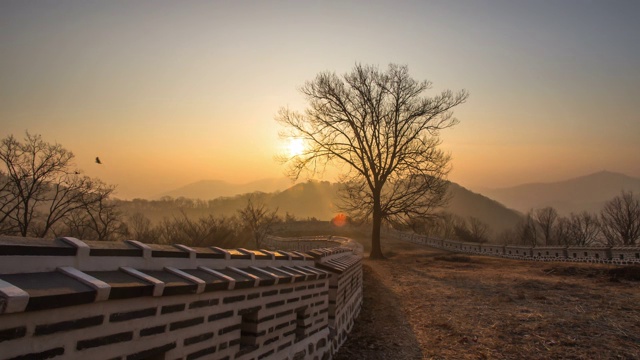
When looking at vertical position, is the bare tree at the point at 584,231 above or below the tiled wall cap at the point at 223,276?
above

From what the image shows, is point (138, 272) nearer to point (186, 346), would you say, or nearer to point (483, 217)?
point (186, 346)

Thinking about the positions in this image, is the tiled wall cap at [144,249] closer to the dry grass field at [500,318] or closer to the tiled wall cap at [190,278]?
the tiled wall cap at [190,278]

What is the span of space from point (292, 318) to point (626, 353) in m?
5.52

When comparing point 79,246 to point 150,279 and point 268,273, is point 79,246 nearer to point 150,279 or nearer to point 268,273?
point 150,279

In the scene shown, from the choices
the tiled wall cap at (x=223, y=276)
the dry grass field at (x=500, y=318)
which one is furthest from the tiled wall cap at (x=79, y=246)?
the dry grass field at (x=500, y=318)

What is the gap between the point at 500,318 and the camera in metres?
9.27

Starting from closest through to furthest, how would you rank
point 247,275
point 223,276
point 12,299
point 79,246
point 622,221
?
1. point 12,299
2. point 79,246
3. point 223,276
4. point 247,275
5. point 622,221

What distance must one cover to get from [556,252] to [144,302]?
2633 cm

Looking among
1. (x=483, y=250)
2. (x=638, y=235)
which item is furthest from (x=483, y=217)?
(x=483, y=250)

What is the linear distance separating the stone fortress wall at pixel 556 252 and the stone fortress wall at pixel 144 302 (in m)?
19.9

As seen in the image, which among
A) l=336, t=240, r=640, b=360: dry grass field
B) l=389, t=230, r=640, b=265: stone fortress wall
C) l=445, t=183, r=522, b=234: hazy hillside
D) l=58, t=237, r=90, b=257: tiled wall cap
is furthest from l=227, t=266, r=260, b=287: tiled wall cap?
l=445, t=183, r=522, b=234: hazy hillside

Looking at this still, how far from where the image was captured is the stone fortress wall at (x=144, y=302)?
250 centimetres

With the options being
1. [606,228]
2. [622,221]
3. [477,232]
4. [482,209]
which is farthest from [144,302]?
[482,209]

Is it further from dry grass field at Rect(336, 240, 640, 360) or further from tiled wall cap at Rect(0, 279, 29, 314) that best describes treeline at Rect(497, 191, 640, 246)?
tiled wall cap at Rect(0, 279, 29, 314)
